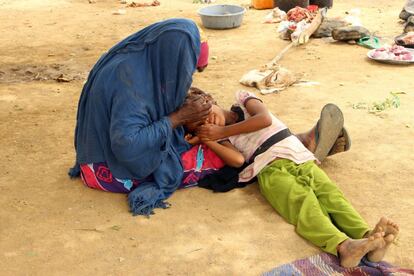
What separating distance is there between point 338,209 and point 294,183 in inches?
11.9

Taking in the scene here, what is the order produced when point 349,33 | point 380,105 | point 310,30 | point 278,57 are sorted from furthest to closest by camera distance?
point 310,30 < point 349,33 < point 278,57 < point 380,105

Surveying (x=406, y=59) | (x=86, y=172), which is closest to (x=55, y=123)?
(x=86, y=172)

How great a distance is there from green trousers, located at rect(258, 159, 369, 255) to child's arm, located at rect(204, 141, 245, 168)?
17cm

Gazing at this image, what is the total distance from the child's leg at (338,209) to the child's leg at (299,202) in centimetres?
5

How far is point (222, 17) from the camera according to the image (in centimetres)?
784

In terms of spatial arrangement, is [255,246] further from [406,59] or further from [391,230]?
[406,59]

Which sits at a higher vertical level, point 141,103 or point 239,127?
point 141,103

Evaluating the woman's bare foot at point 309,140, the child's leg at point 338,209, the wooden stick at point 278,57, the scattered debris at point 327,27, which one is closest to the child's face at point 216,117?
the woman's bare foot at point 309,140

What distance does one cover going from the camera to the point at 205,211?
324 centimetres

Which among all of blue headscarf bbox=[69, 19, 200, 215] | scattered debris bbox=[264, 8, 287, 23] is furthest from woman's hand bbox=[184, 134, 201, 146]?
scattered debris bbox=[264, 8, 287, 23]

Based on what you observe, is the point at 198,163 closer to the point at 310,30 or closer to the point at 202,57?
the point at 202,57

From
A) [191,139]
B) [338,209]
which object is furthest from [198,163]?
[338,209]

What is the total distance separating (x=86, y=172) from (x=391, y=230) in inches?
73.8

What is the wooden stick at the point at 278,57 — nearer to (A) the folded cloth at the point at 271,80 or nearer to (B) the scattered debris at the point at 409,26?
(A) the folded cloth at the point at 271,80
